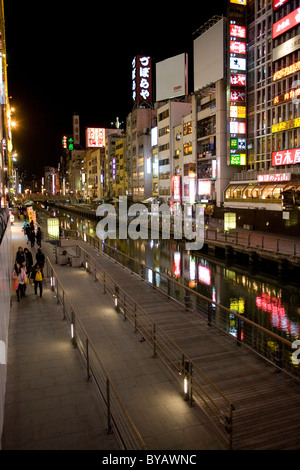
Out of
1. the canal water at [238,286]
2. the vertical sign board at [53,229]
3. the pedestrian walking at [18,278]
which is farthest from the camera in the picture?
the vertical sign board at [53,229]

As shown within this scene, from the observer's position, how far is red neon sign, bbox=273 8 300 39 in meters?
37.4

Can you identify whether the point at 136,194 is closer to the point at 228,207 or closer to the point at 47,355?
the point at 228,207

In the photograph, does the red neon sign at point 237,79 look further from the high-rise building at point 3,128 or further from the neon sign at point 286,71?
the high-rise building at point 3,128

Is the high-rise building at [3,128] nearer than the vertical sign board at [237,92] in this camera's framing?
Yes

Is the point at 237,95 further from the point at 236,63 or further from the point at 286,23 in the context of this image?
the point at 286,23

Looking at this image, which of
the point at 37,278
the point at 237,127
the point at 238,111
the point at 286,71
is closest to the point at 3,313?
the point at 37,278

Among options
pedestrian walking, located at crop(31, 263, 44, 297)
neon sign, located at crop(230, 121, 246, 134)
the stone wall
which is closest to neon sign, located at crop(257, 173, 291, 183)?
neon sign, located at crop(230, 121, 246, 134)

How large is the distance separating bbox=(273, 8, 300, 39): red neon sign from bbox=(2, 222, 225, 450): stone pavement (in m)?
39.3

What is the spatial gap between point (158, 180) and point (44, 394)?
68681 millimetres

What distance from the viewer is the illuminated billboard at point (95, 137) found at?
5212 inches

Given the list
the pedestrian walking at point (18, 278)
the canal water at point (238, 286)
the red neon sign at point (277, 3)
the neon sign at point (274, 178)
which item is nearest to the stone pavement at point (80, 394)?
the pedestrian walking at point (18, 278)

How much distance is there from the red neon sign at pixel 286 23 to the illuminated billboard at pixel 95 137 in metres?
98.8

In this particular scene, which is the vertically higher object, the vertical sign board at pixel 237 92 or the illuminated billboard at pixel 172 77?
the illuminated billboard at pixel 172 77

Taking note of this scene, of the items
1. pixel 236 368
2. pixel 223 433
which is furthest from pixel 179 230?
pixel 223 433
